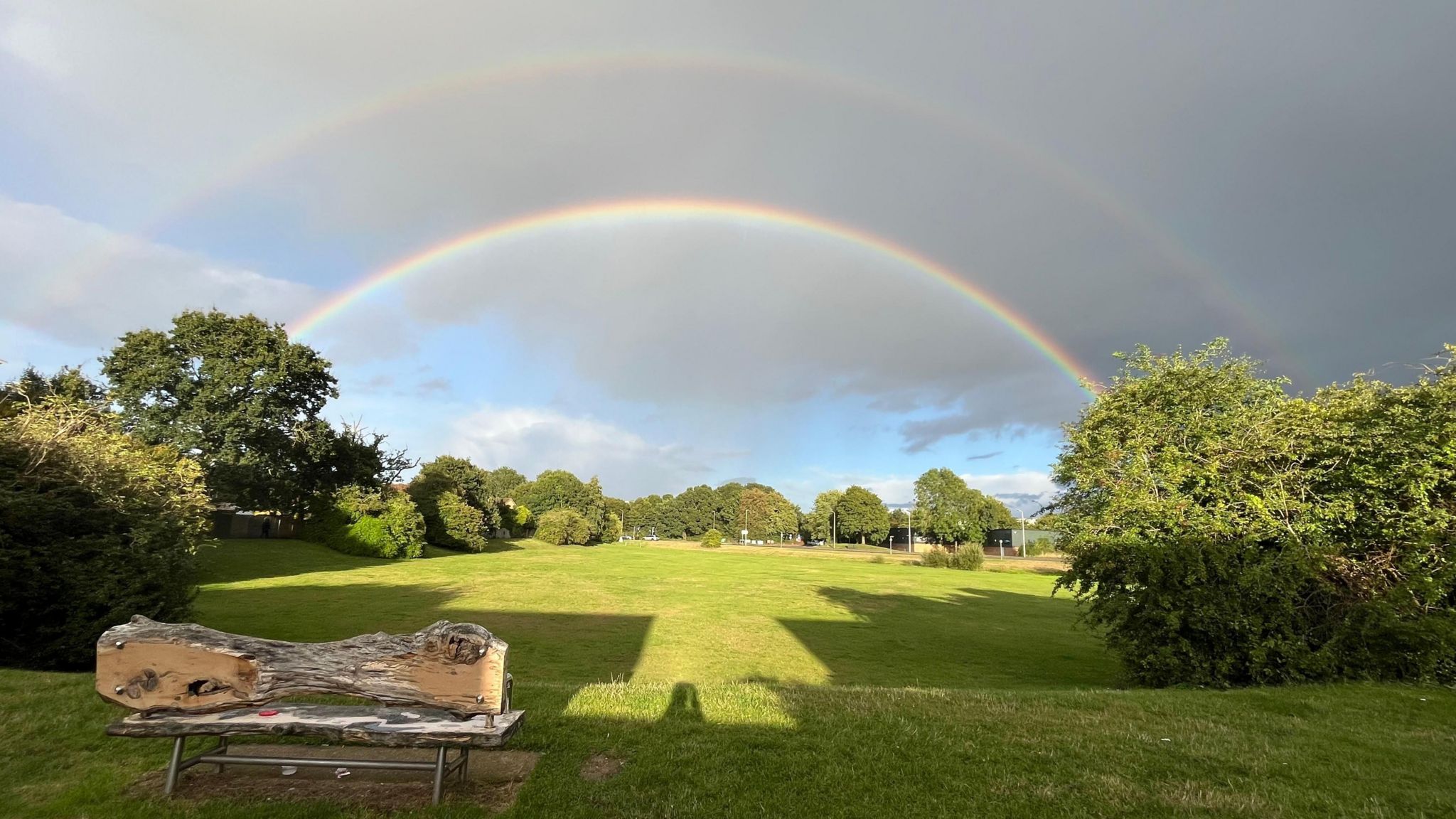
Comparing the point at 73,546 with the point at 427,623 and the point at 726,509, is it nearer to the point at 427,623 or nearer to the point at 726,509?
the point at 427,623

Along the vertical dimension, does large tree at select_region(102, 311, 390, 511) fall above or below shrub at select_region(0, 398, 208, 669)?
above

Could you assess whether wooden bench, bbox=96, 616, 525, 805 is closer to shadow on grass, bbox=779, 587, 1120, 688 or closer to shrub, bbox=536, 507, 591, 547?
shadow on grass, bbox=779, 587, 1120, 688

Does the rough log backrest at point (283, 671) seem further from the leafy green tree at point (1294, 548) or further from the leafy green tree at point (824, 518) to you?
the leafy green tree at point (824, 518)

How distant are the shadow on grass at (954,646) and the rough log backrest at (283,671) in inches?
354

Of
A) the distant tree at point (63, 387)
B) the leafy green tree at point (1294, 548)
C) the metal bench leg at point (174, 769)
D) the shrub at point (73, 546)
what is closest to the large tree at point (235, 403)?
the distant tree at point (63, 387)

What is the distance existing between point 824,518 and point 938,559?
78.0m

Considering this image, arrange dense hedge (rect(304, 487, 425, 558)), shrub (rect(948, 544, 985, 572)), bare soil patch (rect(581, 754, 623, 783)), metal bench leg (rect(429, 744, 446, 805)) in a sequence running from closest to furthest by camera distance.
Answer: metal bench leg (rect(429, 744, 446, 805)), bare soil patch (rect(581, 754, 623, 783)), dense hedge (rect(304, 487, 425, 558)), shrub (rect(948, 544, 985, 572))

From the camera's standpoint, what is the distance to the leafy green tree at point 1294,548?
28.7ft

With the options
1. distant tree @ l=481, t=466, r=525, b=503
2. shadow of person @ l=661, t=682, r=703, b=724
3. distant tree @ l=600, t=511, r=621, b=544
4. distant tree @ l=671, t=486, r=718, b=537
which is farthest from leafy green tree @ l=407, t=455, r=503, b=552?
distant tree @ l=671, t=486, r=718, b=537

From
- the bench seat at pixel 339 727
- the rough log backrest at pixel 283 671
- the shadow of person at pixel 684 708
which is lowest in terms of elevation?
the shadow of person at pixel 684 708

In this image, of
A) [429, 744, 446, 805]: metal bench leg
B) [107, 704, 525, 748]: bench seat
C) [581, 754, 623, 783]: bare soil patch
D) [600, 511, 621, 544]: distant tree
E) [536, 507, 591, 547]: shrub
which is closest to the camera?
[107, 704, 525, 748]: bench seat

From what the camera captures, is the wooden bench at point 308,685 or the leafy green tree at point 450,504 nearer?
the wooden bench at point 308,685

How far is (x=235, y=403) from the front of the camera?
36.1 meters

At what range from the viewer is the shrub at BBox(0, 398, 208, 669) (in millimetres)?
9078
